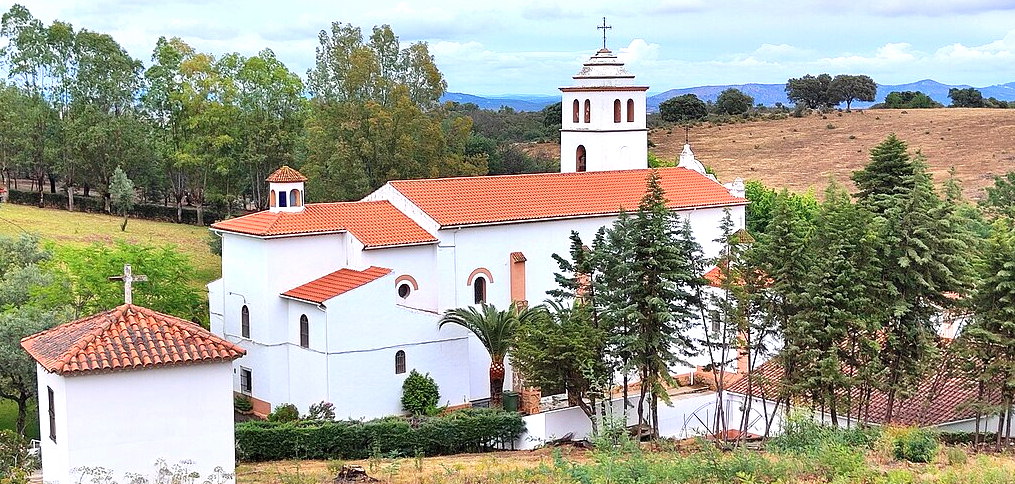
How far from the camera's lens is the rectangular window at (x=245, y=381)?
33375mm

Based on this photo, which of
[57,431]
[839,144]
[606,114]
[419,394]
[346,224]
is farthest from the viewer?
[839,144]

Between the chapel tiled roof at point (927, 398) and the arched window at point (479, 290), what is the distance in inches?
362

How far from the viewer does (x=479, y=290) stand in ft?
113

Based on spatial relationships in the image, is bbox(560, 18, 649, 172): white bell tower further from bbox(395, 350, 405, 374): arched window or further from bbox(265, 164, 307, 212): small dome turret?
bbox(395, 350, 405, 374): arched window

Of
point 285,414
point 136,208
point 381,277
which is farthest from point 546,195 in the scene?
point 136,208

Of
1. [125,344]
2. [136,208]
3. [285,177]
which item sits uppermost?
[285,177]

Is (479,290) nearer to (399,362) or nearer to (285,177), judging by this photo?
(399,362)

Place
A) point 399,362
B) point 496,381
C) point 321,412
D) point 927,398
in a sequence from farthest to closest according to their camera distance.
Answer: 1. point 496,381
2. point 399,362
3. point 321,412
4. point 927,398

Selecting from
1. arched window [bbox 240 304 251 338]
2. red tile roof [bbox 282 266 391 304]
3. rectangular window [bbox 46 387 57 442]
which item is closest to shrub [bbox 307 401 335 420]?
red tile roof [bbox 282 266 391 304]

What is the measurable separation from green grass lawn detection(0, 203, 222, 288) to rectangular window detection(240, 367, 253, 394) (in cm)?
1758

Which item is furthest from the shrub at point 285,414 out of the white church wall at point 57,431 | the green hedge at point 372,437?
the white church wall at point 57,431

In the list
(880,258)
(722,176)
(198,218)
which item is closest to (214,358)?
(880,258)

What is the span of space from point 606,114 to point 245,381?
1752 cm

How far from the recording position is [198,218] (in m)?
64.8
